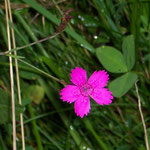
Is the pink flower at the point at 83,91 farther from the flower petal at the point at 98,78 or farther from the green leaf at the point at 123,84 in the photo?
the green leaf at the point at 123,84

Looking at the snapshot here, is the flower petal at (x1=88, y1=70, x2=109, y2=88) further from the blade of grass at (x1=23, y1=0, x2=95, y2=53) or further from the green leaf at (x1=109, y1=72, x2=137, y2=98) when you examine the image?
the blade of grass at (x1=23, y1=0, x2=95, y2=53)

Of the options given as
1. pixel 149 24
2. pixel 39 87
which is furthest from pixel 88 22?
pixel 39 87

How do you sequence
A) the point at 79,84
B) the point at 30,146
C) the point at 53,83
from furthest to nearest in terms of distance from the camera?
the point at 53,83
the point at 30,146
the point at 79,84

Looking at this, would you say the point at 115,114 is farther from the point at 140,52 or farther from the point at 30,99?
the point at 30,99

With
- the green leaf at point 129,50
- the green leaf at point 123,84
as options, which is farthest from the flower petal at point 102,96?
the green leaf at point 129,50

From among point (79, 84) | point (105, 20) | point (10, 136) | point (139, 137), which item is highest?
point (105, 20)

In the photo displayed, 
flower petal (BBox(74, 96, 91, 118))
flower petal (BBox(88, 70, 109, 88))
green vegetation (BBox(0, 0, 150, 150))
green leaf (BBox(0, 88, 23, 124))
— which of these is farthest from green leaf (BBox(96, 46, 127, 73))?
green leaf (BBox(0, 88, 23, 124))
